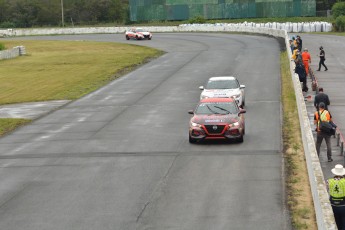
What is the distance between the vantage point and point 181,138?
80.1ft

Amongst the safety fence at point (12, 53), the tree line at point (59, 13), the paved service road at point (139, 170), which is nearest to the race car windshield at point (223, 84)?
the paved service road at point (139, 170)

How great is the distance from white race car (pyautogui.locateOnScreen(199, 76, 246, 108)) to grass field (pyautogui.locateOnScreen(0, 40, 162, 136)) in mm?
8468

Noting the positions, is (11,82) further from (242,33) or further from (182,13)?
(182,13)

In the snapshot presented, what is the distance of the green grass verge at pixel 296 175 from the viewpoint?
14.8 meters

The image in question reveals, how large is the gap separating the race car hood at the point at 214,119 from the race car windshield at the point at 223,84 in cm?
744

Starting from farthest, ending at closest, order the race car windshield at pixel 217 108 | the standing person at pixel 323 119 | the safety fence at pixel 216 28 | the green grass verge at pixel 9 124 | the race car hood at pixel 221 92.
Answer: the safety fence at pixel 216 28
the race car hood at pixel 221 92
the green grass verge at pixel 9 124
the race car windshield at pixel 217 108
the standing person at pixel 323 119

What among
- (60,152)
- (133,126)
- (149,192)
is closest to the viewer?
(149,192)

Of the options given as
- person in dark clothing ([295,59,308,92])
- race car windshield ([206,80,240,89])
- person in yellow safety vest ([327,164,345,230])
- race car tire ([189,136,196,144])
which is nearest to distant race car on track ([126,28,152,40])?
person in dark clothing ([295,59,308,92])

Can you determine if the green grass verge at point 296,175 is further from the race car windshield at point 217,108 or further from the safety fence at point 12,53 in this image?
the safety fence at point 12,53

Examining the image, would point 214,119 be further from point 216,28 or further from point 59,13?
point 59,13

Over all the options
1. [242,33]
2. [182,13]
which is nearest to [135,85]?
[242,33]

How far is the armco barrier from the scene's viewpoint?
43.6 feet

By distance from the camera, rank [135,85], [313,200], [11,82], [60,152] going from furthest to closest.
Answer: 1. [11,82]
2. [135,85]
3. [60,152]
4. [313,200]

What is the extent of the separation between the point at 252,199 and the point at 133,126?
11784 millimetres
